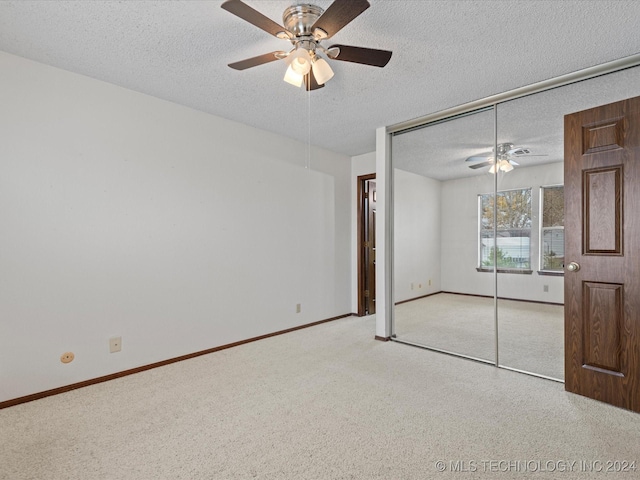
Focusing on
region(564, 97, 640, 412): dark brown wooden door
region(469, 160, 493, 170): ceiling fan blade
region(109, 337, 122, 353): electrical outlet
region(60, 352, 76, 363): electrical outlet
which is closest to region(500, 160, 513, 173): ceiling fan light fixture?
region(469, 160, 493, 170): ceiling fan blade

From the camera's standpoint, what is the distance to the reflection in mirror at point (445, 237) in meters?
3.23

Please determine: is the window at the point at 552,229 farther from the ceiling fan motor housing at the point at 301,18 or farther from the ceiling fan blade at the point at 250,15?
the ceiling fan blade at the point at 250,15

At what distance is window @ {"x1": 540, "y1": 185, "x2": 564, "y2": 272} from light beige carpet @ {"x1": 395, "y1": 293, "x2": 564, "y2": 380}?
0.37m

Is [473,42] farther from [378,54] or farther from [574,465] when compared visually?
[574,465]

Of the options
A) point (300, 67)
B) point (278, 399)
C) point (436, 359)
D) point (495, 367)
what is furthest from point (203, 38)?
point (495, 367)

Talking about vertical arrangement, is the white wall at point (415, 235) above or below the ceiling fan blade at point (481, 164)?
below

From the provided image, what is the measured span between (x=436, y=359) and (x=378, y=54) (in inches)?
106

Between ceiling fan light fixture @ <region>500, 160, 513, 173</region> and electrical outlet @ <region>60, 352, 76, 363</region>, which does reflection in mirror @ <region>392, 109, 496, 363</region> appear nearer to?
ceiling fan light fixture @ <region>500, 160, 513, 173</region>

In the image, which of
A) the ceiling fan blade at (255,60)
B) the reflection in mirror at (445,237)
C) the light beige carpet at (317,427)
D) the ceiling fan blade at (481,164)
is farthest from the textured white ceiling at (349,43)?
the light beige carpet at (317,427)

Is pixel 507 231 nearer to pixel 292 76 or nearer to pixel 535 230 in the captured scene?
pixel 535 230

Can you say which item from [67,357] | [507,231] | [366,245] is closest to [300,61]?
[507,231]

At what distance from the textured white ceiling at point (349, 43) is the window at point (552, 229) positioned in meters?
0.94

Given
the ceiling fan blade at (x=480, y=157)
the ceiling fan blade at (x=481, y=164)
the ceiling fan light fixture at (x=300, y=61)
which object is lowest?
the ceiling fan blade at (x=481, y=164)

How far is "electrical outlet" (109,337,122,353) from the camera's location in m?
2.82
